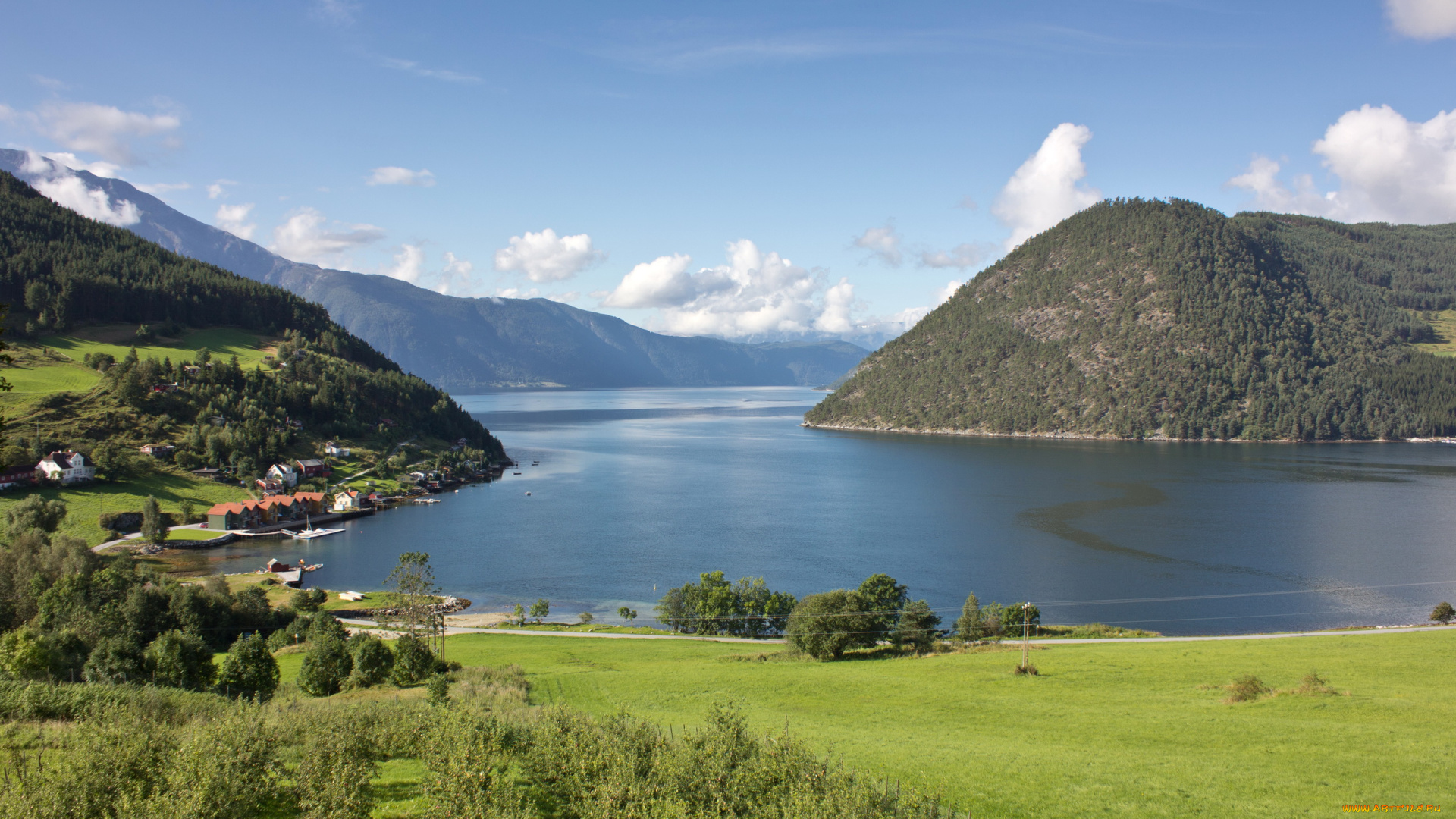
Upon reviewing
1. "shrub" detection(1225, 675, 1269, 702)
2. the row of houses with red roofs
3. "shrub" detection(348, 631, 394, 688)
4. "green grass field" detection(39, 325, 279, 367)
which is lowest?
the row of houses with red roofs

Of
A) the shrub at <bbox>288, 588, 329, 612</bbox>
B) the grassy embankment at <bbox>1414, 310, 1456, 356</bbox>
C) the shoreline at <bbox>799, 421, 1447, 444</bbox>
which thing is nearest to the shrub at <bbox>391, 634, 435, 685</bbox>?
the shrub at <bbox>288, 588, 329, 612</bbox>

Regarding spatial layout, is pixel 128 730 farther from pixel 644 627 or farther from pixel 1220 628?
pixel 1220 628

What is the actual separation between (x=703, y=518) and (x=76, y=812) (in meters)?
65.0

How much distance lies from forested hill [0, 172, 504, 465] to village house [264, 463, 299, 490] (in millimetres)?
3197

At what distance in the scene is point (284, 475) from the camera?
83.6 meters

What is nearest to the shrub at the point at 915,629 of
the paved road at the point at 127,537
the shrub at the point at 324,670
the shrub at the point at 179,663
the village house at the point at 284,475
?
the shrub at the point at 324,670

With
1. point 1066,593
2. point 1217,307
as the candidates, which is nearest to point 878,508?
point 1066,593

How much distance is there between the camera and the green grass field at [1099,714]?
642 inches

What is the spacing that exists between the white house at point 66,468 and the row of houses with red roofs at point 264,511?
12.3 metres

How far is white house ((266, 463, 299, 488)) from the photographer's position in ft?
271

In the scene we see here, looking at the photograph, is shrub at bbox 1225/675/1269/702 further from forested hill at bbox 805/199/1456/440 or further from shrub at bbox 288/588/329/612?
forested hill at bbox 805/199/1456/440

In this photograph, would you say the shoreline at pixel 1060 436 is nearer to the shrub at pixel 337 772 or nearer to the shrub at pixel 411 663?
the shrub at pixel 411 663

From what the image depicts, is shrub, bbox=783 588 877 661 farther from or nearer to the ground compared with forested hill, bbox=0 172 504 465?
nearer to the ground

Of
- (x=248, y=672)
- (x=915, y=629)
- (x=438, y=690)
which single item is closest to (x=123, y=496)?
(x=248, y=672)
